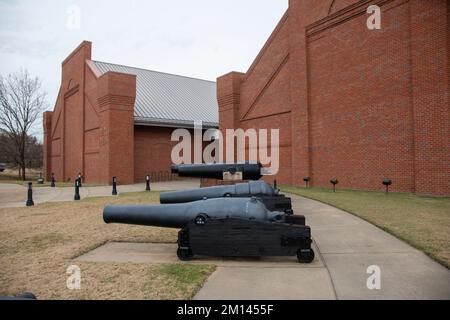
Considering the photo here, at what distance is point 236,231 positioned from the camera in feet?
13.2

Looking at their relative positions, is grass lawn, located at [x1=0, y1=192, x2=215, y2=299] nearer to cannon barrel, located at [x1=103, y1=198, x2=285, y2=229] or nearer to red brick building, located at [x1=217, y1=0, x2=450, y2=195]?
cannon barrel, located at [x1=103, y1=198, x2=285, y2=229]

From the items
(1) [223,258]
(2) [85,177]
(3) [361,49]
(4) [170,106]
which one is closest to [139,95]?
(4) [170,106]

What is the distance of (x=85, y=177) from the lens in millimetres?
25984

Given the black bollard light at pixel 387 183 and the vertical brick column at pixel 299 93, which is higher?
the vertical brick column at pixel 299 93

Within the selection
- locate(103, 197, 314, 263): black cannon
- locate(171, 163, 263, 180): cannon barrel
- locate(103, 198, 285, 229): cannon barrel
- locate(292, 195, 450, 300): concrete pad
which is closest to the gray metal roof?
locate(171, 163, 263, 180): cannon barrel

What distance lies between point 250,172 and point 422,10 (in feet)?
30.6

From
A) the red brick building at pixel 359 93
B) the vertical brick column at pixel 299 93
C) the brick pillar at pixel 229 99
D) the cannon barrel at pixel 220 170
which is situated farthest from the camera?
the brick pillar at pixel 229 99

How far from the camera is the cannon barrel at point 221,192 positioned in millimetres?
5309

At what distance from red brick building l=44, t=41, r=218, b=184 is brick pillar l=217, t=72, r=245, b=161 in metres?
5.32

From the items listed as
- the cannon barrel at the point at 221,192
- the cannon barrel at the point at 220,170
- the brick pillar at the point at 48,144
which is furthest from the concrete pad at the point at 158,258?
the brick pillar at the point at 48,144

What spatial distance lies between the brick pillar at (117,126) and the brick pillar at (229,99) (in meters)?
6.13

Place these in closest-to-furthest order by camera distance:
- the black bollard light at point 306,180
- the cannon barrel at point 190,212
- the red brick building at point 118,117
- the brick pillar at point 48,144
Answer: the cannon barrel at point 190,212 → the black bollard light at point 306,180 → the red brick building at point 118,117 → the brick pillar at point 48,144

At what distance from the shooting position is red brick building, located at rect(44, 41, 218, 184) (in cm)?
2239

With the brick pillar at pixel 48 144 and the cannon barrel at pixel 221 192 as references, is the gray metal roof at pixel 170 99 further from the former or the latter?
the cannon barrel at pixel 221 192
